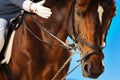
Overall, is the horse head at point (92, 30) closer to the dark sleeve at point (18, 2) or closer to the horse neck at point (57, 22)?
the horse neck at point (57, 22)

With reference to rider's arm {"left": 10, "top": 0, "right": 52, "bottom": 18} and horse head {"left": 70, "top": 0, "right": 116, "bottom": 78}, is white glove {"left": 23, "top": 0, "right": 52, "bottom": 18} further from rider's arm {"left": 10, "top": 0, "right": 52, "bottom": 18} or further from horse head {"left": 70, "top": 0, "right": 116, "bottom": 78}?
horse head {"left": 70, "top": 0, "right": 116, "bottom": 78}

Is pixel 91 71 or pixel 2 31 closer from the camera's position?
pixel 91 71

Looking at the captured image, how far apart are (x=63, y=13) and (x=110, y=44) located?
823mm

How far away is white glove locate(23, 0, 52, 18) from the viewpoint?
1.39 metres

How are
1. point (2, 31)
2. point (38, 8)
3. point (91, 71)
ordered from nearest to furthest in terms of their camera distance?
point (91, 71)
point (38, 8)
point (2, 31)

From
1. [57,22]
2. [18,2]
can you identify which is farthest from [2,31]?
[57,22]

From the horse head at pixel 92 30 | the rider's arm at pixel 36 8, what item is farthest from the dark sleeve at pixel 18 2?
the horse head at pixel 92 30

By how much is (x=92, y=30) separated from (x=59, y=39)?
0.65 feet

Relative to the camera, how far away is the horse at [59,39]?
1.28 metres

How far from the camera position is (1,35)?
1536 mm

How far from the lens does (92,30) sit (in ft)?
4.19

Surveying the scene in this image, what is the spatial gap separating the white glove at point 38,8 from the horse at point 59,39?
0.17 ft

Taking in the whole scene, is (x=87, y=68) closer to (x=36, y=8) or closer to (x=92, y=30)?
(x=92, y=30)

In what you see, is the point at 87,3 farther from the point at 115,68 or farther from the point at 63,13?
the point at 115,68
